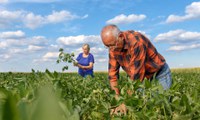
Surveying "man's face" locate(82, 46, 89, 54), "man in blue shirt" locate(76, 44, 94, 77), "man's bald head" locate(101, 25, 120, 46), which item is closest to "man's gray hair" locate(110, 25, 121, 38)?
"man's bald head" locate(101, 25, 120, 46)

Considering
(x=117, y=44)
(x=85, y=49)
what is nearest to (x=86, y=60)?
(x=85, y=49)

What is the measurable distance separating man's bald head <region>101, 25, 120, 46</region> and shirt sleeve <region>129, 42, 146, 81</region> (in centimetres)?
26

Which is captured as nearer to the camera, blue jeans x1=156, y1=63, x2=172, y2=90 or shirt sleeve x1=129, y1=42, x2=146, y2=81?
shirt sleeve x1=129, y1=42, x2=146, y2=81

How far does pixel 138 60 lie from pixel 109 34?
462 millimetres

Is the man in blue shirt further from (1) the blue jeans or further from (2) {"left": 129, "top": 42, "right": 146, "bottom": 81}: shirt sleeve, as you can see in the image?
(2) {"left": 129, "top": 42, "right": 146, "bottom": 81}: shirt sleeve

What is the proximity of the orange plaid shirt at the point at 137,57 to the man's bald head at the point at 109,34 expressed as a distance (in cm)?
16

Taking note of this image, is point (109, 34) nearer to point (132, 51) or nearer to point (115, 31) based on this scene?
point (115, 31)

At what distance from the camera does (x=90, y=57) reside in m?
12.0

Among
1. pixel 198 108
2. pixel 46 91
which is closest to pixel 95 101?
pixel 198 108

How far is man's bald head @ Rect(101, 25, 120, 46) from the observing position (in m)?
4.62

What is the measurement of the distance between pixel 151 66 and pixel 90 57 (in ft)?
22.9

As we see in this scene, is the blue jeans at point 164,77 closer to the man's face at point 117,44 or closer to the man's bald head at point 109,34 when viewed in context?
the man's face at point 117,44

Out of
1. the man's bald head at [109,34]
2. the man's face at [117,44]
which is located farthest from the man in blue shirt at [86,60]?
the man's bald head at [109,34]

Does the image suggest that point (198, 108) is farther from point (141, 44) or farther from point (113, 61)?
point (113, 61)
